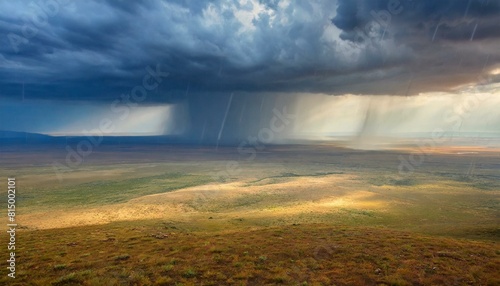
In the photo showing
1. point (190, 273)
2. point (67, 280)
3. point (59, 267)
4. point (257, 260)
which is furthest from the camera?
point (257, 260)

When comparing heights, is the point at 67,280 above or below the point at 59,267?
above

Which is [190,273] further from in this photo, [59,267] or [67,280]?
[59,267]

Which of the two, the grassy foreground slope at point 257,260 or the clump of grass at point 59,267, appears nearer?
the grassy foreground slope at point 257,260

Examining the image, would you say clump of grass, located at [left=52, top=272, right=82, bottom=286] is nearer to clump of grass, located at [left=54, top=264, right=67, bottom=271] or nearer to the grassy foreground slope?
the grassy foreground slope

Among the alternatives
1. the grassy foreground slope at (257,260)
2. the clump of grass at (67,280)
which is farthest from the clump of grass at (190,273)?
the clump of grass at (67,280)

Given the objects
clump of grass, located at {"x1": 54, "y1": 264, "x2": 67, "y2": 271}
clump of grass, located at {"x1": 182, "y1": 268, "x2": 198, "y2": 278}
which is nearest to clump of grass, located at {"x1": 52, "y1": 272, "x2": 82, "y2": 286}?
clump of grass, located at {"x1": 54, "y1": 264, "x2": 67, "y2": 271}

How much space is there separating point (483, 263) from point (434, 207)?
181ft

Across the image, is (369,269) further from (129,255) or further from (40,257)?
(40,257)

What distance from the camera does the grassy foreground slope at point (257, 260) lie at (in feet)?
58.9

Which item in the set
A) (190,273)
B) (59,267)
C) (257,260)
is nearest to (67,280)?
(59,267)

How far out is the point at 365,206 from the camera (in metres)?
67.8

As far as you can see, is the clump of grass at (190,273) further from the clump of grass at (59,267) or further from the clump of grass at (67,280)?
the clump of grass at (59,267)

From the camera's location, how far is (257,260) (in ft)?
71.8

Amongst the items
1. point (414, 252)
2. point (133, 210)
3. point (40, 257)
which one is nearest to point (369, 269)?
point (414, 252)
